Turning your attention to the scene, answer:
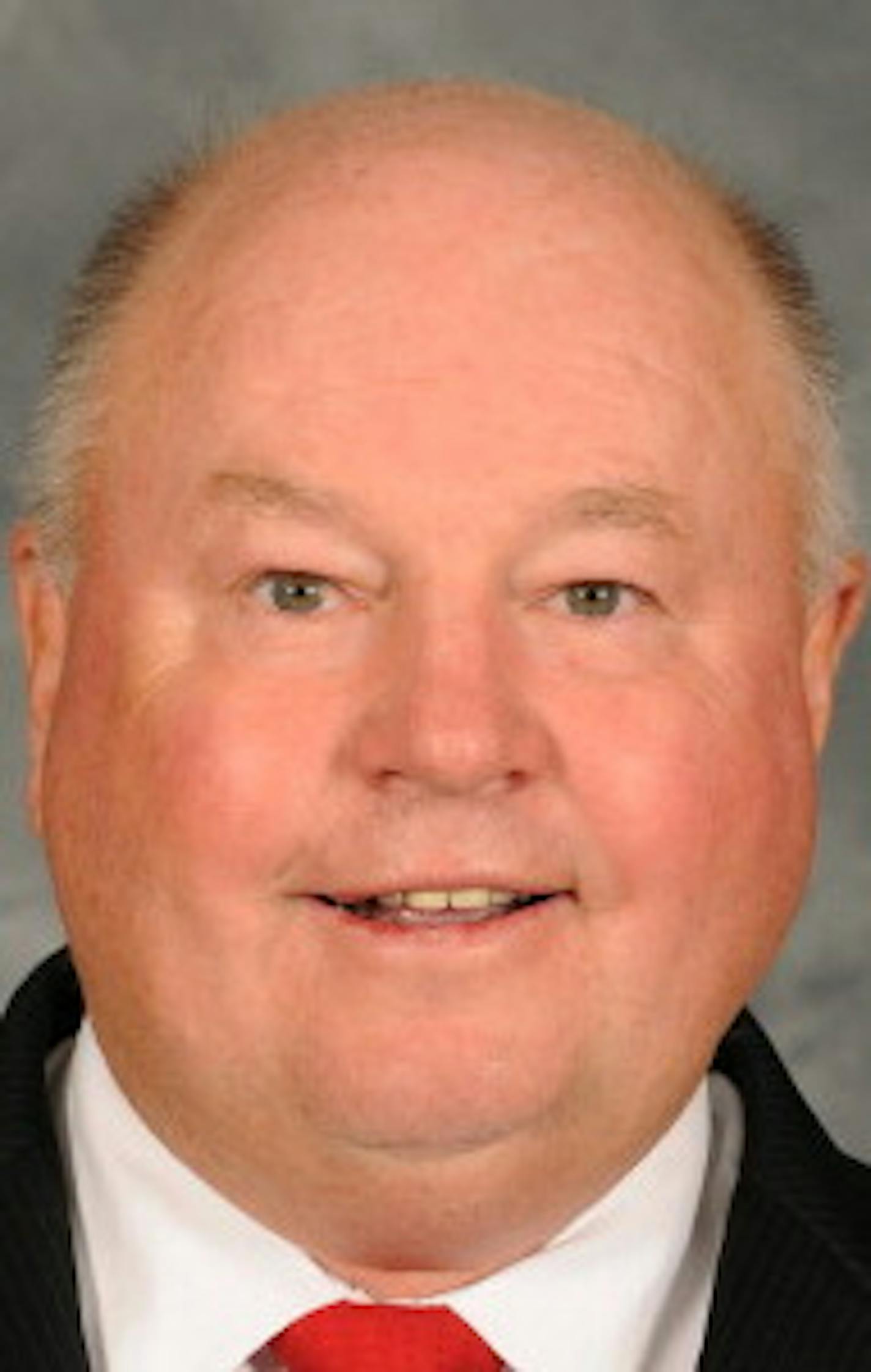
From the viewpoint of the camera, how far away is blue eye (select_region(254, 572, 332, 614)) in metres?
3.29

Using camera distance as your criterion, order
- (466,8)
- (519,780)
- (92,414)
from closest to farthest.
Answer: (519,780)
(92,414)
(466,8)

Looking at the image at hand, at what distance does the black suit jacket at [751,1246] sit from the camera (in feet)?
10.9

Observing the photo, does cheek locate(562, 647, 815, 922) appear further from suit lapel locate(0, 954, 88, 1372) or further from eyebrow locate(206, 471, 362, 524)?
suit lapel locate(0, 954, 88, 1372)

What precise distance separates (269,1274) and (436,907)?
0.34 m

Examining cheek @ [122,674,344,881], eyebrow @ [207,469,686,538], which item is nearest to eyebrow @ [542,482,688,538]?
eyebrow @ [207,469,686,538]

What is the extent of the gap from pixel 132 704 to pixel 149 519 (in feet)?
0.49

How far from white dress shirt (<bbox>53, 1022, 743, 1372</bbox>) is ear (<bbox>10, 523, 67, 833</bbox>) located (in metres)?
0.25

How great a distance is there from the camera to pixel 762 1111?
3.57 m

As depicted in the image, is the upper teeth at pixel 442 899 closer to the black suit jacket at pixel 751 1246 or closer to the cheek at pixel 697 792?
the cheek at pixel 697 792

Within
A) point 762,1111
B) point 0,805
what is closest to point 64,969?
point 762,1111

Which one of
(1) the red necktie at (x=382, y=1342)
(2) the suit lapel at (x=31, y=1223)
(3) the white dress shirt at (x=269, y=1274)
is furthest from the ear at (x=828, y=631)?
(2) the suit lapel at (x=31, y=1223)

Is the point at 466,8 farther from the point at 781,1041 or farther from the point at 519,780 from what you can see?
the point at 519,780

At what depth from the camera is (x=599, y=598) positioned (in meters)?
3.32

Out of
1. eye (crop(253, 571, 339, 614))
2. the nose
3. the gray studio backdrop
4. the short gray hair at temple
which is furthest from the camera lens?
the gray studio backdrop
